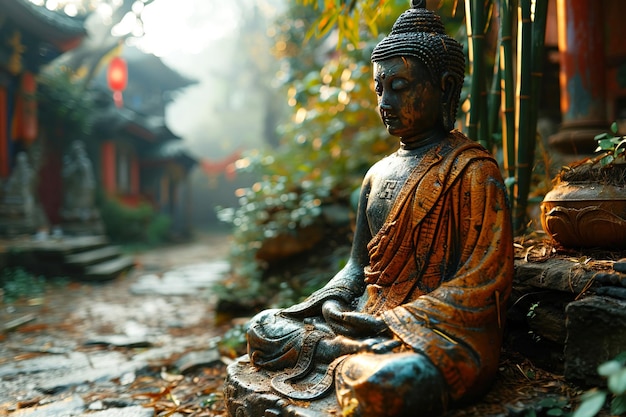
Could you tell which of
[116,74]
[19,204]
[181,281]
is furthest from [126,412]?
[116,74]

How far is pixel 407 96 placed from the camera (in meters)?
2.42

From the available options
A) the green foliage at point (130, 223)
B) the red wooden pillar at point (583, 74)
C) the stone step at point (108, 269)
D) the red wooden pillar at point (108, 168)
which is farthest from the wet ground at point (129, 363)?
the red wooden pillar at point (108, 168)

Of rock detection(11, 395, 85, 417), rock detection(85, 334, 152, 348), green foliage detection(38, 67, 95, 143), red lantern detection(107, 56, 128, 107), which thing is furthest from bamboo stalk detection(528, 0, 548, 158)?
red lantern detection(107, 56, 128, 107)

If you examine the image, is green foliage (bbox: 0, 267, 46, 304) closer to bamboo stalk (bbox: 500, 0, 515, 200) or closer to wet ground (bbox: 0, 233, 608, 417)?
wet ground (bbox: 0, 233, 608, 417)

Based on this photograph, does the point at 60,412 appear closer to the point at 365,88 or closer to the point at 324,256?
the point at 324,256

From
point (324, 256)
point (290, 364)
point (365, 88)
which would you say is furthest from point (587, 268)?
point (365, 88)

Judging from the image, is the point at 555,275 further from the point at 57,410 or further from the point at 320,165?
the point at 320,165

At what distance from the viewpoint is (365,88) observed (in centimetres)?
612

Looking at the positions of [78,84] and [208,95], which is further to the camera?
[208,95]

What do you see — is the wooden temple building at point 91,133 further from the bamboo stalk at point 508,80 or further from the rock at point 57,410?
the bamboo stalk at point 508,80

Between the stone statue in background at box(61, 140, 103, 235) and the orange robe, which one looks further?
the stone statue in background at box(61, 140, 103, 235)

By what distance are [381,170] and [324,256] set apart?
10.1 ft

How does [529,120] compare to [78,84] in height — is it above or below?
below

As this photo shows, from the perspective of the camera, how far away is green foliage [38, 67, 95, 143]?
11.8 meters
